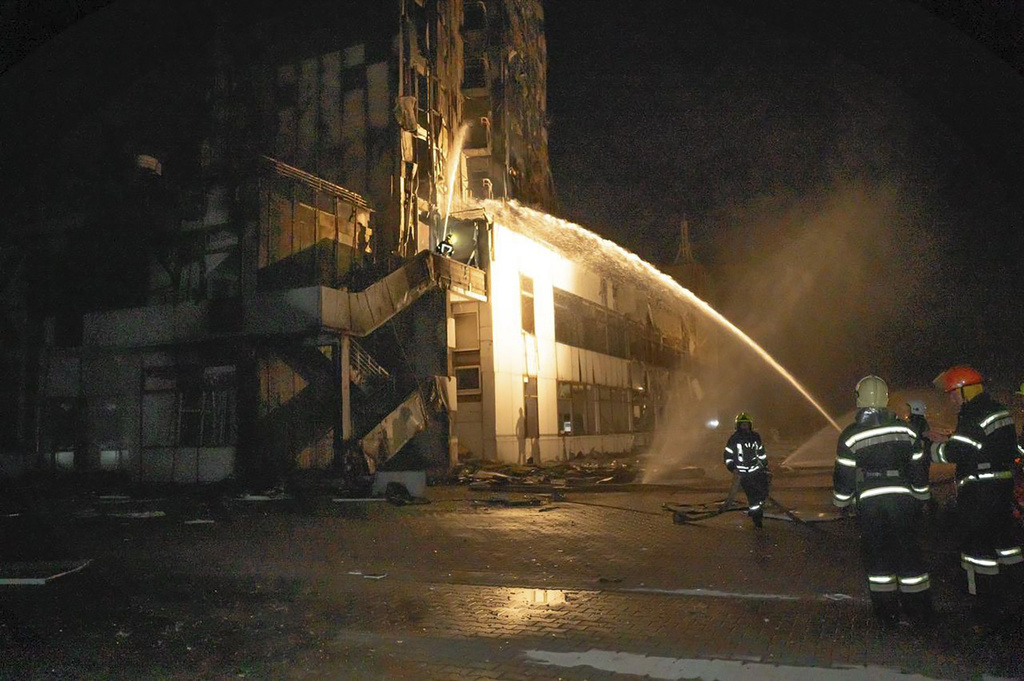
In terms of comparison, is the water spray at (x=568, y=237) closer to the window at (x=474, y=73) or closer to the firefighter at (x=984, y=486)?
the window at (x=474, y=73)

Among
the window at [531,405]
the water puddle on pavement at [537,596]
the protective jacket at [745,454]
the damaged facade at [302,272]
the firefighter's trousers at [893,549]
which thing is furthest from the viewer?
the window at [531,405]

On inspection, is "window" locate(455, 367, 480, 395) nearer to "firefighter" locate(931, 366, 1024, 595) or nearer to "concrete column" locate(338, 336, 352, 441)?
"concrete column" locate(338, 336, 352, 441)

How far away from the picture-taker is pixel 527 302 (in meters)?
29.2

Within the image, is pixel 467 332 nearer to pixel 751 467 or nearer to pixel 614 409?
pixel 614 409

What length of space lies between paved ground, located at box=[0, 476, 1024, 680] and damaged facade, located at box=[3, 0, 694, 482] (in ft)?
33.6

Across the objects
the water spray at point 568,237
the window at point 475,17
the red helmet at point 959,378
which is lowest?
the red helmet at point 959,378

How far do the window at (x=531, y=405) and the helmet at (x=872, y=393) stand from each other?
22.1m

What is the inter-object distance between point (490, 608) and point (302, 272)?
63.7ft

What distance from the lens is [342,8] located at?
27.6 m

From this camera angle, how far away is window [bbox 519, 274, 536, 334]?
2870cm

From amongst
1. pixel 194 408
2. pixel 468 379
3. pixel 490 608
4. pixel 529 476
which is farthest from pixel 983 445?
pixel 194 408

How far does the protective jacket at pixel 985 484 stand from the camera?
20.3ft

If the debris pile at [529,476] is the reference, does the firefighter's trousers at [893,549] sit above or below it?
above

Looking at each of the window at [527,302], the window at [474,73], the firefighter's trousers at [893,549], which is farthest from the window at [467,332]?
the firefighter's trousers at [893,549]
